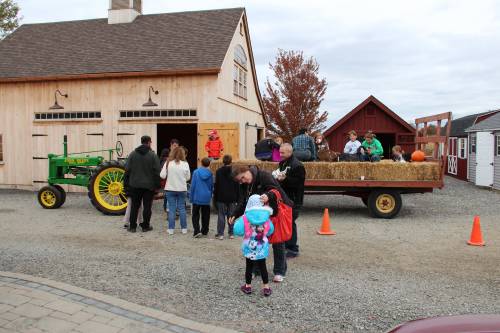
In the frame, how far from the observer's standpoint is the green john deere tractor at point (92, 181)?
434 inches

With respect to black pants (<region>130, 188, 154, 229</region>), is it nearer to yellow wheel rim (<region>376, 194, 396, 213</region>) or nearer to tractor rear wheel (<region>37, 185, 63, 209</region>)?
tractor rear wheel (<region>37, 185, 63, 209</region>)

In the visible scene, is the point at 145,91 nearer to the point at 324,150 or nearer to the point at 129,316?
the point at 324,150

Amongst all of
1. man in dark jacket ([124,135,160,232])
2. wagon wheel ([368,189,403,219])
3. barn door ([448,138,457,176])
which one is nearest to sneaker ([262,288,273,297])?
man in dark jacket ([124,135,160,232])

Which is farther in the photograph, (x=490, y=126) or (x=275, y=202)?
(x=490, y=126)

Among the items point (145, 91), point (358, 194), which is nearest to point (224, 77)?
point (145, 91)

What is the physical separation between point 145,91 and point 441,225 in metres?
10.3

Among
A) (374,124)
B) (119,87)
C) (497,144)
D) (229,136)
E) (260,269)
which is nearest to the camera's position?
(260,269)

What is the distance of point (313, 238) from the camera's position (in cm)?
861

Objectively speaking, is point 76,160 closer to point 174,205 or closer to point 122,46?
point 174,205

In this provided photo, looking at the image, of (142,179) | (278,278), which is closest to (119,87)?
(142,179)

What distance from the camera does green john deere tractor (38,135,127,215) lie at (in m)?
11.0

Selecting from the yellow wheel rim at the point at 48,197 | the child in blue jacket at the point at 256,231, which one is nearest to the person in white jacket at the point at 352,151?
the child in blue jacket at the point at 256,231

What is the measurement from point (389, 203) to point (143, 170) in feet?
19.1

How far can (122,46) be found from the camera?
56.7 ft
